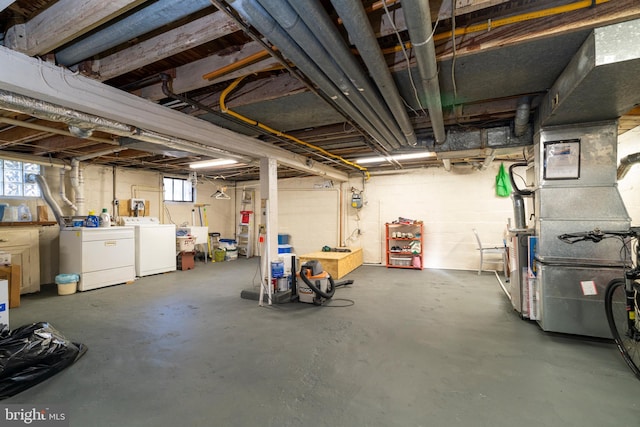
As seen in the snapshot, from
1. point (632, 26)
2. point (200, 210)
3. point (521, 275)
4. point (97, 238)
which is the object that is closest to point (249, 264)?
point (200, 210)

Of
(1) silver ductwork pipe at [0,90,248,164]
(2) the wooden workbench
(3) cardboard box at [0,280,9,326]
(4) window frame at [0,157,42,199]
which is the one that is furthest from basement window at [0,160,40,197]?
(2) the wooden workbench

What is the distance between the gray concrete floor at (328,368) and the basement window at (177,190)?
3.91m

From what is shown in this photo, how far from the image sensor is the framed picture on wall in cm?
278

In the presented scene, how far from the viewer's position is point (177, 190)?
7695 mm

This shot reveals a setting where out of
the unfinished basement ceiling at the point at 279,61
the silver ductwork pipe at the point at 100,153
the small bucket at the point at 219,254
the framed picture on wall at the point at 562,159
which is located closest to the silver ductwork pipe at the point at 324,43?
the unfinished basement ceiling at the point at 279,61

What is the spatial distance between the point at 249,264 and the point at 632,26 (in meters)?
7.08

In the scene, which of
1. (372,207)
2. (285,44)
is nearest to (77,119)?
(285,44)

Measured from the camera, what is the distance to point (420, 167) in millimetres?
6723

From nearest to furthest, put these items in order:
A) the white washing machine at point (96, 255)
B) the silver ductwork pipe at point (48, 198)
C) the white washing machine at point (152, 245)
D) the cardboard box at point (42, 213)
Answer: the white washing machine at point (96, 255)
the silver ductwork pipe at point (48, 198)
the cardboard box at point (42, 213)
the white washing machine at point (152, 245)

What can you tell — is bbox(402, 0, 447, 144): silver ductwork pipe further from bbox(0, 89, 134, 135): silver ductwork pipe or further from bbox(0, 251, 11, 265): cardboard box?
bbox(0, 251, 11, 265): cardboard box

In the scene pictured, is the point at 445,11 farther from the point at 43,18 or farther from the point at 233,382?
the point at 233,382

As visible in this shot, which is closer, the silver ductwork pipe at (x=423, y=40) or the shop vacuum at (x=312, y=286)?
the silver ductwork pipe at (x=423, y=40)

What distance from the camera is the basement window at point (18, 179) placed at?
4.74 meters

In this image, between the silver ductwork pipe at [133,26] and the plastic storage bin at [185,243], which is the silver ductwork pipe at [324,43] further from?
the plastic storage bin at [185,243]
